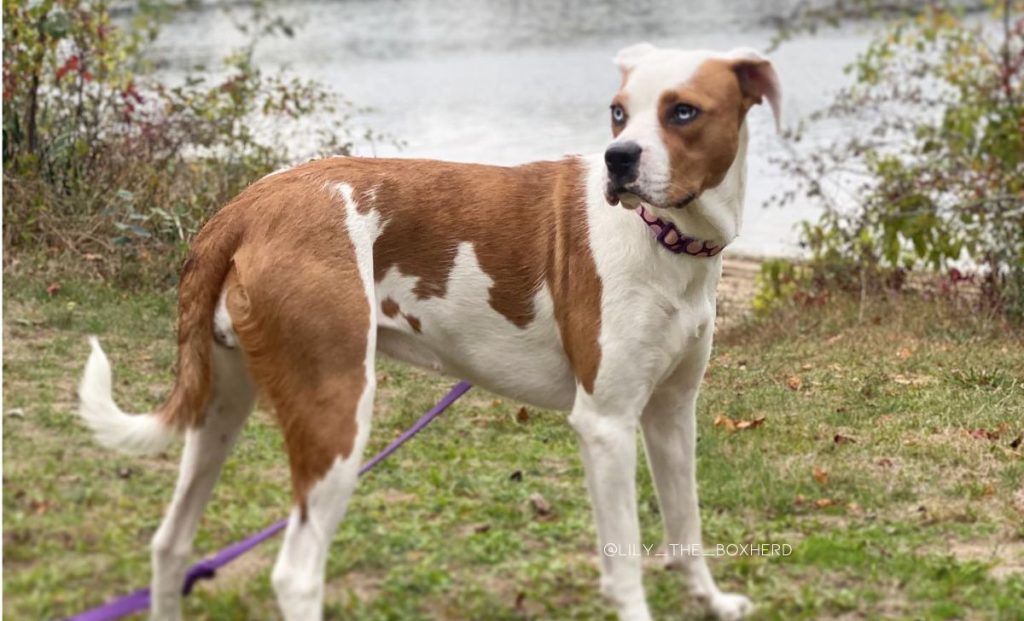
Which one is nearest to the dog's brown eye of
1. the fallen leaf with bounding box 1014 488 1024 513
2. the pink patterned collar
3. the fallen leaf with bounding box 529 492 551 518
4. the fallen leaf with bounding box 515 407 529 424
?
the pink patterned collar

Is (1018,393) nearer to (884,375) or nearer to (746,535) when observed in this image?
(884,375)

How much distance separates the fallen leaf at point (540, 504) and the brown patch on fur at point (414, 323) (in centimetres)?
123

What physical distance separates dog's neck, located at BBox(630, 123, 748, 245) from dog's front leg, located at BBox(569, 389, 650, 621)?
53 cm

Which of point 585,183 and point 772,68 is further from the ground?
point 772,68

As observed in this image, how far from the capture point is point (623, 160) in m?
3.71

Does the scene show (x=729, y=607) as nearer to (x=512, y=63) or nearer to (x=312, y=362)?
(x=312, y=362)

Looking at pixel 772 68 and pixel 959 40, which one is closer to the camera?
pixel 772 68

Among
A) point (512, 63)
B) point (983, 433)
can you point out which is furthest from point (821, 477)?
point (512, 63)

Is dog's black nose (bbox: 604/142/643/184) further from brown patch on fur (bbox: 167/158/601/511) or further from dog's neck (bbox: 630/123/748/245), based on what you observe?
brown patch on fur (bbox: 167/158/601/511)

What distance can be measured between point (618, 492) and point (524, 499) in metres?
1.33

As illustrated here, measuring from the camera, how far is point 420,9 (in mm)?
41031

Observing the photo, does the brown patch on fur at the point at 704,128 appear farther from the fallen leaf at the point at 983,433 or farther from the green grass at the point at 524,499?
the fallen leaf at the point at 983,433

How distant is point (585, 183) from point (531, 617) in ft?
4.21

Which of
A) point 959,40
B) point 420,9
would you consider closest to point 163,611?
point 959,40
